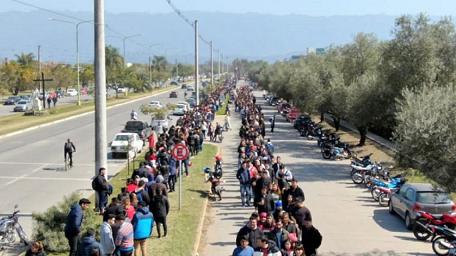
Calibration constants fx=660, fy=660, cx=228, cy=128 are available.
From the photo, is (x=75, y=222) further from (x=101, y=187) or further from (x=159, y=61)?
(x=159, y=61)

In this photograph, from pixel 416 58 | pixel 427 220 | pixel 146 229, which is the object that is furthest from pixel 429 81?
pixel 146 229

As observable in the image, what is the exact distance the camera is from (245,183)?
779 inches

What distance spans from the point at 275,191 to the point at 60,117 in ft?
138

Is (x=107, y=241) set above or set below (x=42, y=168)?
above

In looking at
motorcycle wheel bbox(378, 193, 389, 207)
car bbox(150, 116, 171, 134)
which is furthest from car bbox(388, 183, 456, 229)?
car bbox(150, 116, 171, 134)

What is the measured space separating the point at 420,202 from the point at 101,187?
837 cm

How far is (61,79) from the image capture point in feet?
342

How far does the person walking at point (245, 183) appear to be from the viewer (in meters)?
19.6

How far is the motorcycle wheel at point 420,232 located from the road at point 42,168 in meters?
9.90

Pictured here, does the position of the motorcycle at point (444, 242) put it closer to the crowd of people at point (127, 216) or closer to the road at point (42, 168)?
the crowd of people at point (127, 216)

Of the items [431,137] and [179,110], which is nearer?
[431,137]

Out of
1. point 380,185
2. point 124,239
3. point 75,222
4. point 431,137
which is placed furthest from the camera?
point 380,185

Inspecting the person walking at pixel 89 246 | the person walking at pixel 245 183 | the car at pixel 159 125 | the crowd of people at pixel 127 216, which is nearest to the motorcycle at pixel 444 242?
the person walking at pixel 245 183

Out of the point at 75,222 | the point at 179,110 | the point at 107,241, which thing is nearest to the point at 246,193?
the point at 75,222
